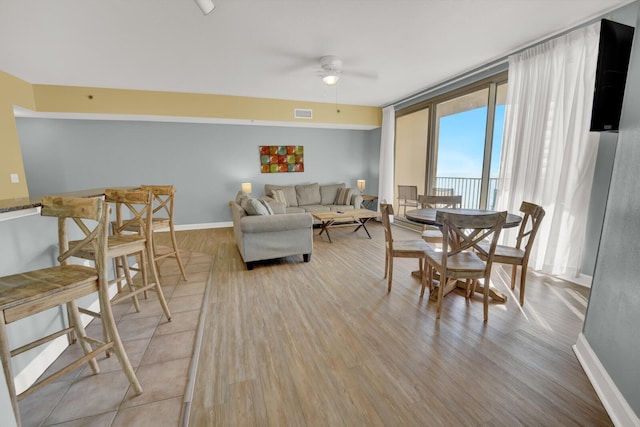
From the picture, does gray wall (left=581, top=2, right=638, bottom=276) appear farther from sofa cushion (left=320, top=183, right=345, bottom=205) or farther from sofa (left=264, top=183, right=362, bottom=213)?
sofa cushion (left=320, top=183, right=345, bottom=205)

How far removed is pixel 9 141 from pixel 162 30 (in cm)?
274

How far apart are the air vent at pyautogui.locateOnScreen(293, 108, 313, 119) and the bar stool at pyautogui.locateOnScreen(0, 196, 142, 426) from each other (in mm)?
4421

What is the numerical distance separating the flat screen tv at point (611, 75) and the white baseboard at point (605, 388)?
1.47 metres

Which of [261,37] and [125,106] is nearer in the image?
[261,37]

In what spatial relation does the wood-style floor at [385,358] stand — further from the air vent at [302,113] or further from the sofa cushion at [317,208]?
the air vent at [302,113]

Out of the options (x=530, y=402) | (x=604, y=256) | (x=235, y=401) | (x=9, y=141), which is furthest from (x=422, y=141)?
(x=9, y=141)

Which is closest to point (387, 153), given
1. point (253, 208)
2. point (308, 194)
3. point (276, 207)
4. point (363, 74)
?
point (308, 194)

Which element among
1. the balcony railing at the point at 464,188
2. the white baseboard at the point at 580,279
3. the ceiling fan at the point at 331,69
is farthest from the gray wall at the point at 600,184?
the balcony railing at the point at 464,188

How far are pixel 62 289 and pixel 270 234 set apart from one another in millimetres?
2188

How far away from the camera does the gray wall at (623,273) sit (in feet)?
4.13

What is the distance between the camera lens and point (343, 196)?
5797mm

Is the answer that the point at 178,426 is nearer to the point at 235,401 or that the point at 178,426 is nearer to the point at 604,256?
the point at 235,401

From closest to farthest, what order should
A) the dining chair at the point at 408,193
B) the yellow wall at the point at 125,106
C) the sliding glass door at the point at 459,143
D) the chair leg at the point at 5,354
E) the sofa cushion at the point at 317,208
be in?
the chair leg at the point at 5,354
the yellow wall at the point at 125,106
the sliding glass door at the point at 459,143
the dining chair at the point at 408,193
the sofa cushion at the point at 317,208

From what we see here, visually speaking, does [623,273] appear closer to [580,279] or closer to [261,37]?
[580,279]
